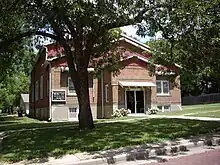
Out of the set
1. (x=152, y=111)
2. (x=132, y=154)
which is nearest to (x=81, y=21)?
(x=132, y=154)

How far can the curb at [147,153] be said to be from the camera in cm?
948

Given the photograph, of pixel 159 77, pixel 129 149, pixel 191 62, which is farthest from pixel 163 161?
pixel 159 77

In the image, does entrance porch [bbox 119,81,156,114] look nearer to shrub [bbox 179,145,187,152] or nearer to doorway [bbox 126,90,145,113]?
doorway [bbox 126,90,145,113]

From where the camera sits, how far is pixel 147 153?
1035 cm

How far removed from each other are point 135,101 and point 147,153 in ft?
69.6

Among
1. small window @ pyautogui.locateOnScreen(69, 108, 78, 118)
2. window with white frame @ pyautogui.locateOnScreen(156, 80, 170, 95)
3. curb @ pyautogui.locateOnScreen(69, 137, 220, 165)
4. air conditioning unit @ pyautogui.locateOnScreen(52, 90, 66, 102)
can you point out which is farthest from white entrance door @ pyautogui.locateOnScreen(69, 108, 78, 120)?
curb @ pyautogui.locateOnScreen(69, 137, 220, 165)

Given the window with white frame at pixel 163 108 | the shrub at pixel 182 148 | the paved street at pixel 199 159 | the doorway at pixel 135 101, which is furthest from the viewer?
the window with white frame at pixel 163 108

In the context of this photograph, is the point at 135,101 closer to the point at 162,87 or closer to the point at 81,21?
the point at 162,87

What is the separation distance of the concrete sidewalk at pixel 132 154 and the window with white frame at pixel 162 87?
20.4m

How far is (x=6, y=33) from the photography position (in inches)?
615

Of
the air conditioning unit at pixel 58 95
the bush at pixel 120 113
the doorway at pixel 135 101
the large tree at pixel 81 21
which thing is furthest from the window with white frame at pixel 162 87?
the large tree at pixel 81 21

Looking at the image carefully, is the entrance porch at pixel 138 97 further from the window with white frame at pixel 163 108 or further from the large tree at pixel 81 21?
the large tree at pixel 81 21

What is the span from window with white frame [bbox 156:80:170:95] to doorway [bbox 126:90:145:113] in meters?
1.77

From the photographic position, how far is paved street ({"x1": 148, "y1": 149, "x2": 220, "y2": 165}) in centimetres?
900
